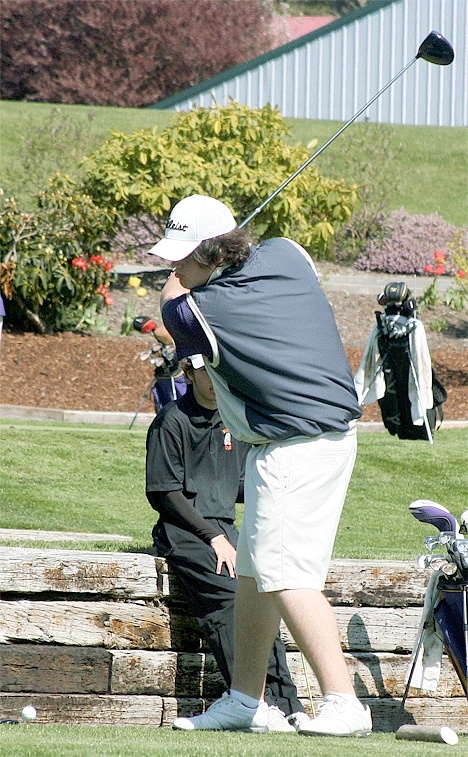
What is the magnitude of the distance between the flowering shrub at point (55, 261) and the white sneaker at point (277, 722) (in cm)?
1032

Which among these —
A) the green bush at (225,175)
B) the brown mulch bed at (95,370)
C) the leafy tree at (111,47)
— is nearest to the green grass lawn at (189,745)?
the brown mulch bed at (95,370)

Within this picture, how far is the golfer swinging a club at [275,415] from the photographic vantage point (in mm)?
3764

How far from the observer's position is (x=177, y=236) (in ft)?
12.8

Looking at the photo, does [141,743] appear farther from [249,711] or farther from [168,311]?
[168,311]

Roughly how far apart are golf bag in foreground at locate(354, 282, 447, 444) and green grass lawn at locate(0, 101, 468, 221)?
11.8 meters

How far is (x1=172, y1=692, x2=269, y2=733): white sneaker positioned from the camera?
3.98m

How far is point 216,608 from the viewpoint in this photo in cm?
443

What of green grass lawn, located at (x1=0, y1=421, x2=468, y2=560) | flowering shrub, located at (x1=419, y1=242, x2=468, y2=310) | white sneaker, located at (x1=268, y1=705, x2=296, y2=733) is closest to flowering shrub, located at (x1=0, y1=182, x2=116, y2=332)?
green grass lawn, located at (x1=0, y1=421, x2=468, y2=560)

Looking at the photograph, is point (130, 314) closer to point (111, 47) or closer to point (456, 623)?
point (456, 623)

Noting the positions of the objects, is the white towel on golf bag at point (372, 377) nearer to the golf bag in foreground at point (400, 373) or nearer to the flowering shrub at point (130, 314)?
the golf bag in foreground at point (400, 373)

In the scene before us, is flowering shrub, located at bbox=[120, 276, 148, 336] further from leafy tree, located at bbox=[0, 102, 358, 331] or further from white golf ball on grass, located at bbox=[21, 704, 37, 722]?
white golf ball on grass, located at bbox=[21, 704, 37, 722]

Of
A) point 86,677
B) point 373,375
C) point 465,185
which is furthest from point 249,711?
point 465,185

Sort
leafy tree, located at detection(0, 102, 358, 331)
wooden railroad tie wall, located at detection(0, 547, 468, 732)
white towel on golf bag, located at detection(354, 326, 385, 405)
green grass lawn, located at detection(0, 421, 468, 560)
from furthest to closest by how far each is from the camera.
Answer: leafy tree, located at detection(0, 102, 358, 331) → white towel on golf bag, located at detection(354, 326, 385, 405) → green grass lawn, located at detection(0, 421, 468, 560) → wooden railroad tie wall, located at detection(0, 547, 468, 732)

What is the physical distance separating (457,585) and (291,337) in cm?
125
